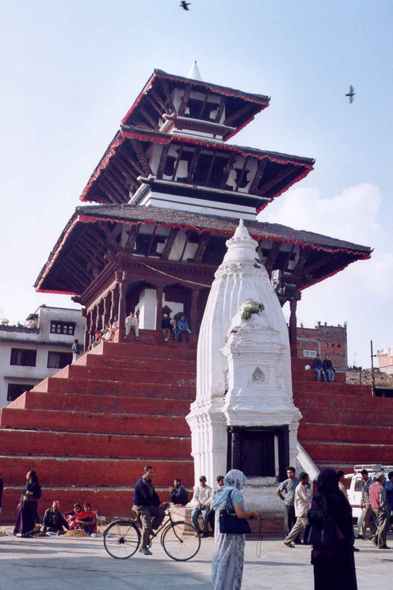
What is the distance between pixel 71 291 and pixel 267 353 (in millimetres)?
20004

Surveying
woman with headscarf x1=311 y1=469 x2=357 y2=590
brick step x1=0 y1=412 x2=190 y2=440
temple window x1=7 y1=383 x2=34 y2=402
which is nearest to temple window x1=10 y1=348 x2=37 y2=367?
temple window x1=7 y1=383 x2=34 y2=402

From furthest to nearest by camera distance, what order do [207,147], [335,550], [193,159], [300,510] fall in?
1. [193,159]
2. [207,147]
3. [300,510]
4. [335,550]

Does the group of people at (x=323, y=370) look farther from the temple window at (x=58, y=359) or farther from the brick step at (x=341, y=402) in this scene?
the temple window at (x=58, y=359)

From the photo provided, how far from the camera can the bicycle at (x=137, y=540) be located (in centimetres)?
880

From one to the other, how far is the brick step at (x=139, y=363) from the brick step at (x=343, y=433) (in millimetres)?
3658

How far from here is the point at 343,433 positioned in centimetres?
1694

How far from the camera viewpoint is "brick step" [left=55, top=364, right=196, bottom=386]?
1734cm

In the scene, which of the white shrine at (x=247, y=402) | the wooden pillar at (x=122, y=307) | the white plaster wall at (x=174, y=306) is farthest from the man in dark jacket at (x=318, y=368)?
the white shrine at (x=247, y=402)

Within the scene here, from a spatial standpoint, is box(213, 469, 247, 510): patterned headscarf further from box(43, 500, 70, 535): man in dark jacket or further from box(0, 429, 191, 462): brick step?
box(0, 429, 191, 462): brick step

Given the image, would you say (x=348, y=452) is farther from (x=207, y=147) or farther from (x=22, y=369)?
(x=22, y=369)

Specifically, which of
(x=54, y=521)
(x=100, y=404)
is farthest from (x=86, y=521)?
(x=100, y=404)

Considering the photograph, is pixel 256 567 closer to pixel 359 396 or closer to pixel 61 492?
pixel 61 492

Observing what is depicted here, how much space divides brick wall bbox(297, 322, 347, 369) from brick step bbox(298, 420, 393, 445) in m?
35.7

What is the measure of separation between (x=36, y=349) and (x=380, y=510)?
28.4 metres
